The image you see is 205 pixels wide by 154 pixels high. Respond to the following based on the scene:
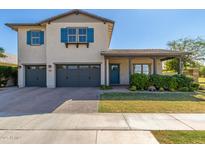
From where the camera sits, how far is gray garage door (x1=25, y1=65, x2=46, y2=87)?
18.9 metres

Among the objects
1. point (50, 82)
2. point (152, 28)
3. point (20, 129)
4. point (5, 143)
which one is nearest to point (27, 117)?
point (20, 129)

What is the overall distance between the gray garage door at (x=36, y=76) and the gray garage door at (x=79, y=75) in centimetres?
162

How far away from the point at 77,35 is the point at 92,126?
13.3 m

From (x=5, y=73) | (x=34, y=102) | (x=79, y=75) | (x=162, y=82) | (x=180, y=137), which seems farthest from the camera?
(x=5, y=73)

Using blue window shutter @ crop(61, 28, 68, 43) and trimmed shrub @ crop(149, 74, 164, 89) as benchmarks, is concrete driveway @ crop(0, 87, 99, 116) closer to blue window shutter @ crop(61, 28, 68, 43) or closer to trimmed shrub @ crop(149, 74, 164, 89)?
trimmed shrub @ crop(149, 74, 164, 89)

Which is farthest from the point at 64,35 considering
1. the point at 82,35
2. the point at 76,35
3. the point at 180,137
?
the point at 180,137

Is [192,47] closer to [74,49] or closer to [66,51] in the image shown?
[74,49]

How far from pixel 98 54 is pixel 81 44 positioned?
6.04ft

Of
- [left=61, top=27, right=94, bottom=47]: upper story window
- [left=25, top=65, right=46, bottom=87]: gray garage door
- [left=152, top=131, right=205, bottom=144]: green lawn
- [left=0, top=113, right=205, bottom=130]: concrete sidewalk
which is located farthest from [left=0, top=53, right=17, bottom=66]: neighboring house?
[left=152, top=131, right=205, bottom=144]: green lawn

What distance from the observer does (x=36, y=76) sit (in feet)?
Result: 62.2

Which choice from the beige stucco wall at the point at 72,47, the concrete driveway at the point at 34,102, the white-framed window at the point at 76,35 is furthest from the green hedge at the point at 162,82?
the white-framed window at the point at 76,35

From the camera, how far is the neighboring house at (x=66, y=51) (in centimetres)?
1773

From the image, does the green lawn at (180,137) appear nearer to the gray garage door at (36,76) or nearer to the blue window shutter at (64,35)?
the blue window shutter at (64,35)

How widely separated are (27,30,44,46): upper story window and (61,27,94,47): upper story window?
92.6 inches
